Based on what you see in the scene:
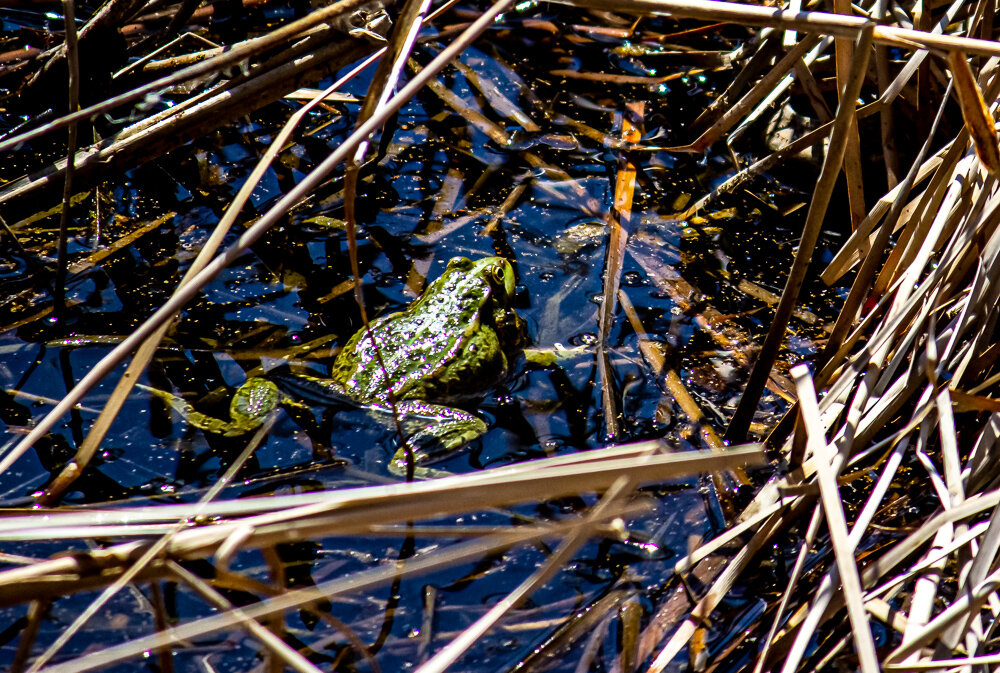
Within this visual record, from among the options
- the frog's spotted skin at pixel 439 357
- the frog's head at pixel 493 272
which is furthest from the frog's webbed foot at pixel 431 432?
the frog's head at pixel 493 272

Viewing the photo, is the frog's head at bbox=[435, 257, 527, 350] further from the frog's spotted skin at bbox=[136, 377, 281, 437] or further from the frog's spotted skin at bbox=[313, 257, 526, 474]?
the frog's spotted skin at bbox=[136, 377, 281, 437]

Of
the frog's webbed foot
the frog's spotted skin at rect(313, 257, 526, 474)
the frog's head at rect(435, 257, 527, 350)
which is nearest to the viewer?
the frog's webbed foot

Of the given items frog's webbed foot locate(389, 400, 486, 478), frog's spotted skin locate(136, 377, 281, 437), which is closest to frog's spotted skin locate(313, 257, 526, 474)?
frog's webbed foot locate(389, 400, 486, 478)

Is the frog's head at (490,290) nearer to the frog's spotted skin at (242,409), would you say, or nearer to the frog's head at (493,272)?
the frog's head at (493,272)

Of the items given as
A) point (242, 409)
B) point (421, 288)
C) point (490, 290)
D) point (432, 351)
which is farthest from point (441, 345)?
point (242, 409)

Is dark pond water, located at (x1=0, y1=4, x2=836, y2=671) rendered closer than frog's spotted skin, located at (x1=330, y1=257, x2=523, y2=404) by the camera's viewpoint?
Yes

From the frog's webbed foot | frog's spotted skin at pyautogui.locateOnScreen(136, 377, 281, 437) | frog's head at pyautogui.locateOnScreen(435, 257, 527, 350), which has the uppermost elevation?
frog's head at pyautogui.locateOnScreen(435, 257, 527, 350)

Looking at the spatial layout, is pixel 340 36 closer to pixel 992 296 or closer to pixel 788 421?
pixel 788 421
